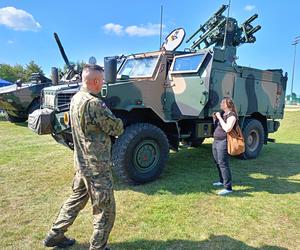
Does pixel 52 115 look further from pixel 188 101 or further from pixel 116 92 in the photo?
pixel 188 101

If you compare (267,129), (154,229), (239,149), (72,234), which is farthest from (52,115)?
(267,129)

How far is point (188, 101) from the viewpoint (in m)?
6.10

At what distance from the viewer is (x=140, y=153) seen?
5.23 metres

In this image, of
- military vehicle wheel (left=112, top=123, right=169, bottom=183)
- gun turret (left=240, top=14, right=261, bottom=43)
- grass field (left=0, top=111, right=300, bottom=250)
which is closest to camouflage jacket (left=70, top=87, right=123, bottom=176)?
grass field (left=0, top=111, right=300, bottom=250)

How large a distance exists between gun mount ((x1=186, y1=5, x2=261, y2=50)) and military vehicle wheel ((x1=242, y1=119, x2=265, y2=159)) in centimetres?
189

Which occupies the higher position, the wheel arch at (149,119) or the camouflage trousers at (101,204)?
the wheel arch at (149,119)

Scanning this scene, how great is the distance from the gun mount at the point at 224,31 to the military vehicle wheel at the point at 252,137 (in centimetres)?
189

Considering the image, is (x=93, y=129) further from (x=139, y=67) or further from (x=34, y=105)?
(x=34, y=105)

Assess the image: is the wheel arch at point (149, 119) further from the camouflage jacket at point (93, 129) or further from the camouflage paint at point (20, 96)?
the camouflage paint at point (20, 96)

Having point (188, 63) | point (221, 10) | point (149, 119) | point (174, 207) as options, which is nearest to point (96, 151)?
point (174, 207)

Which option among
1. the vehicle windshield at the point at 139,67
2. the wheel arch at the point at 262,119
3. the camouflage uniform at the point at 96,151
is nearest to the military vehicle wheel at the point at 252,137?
the wheel arch at the point at 262,119

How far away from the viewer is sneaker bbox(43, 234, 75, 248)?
313cm

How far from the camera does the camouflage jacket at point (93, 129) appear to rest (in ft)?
8.90

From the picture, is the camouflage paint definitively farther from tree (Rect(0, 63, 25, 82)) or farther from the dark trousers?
tree (Rect(0, 63, 25, 82))
